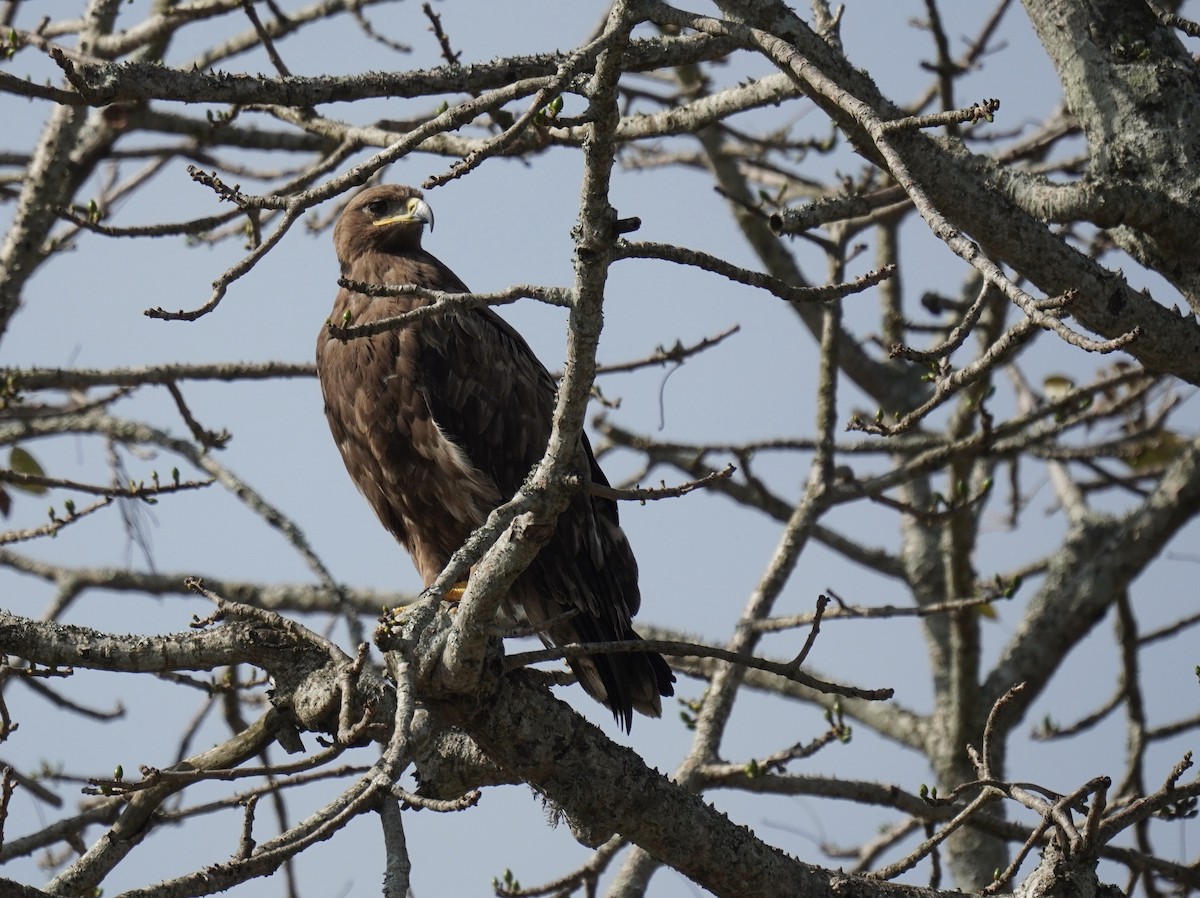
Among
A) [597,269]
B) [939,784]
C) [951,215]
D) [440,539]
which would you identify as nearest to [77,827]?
[440,539]

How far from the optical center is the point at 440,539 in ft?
16.8

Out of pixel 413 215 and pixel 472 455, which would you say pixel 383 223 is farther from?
pixel 472 455

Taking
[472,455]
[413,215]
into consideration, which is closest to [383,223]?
[413,215]

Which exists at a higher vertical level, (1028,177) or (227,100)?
(1028,177)

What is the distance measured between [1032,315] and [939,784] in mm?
4458

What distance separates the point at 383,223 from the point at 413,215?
0.45 feet

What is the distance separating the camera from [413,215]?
5.70 m

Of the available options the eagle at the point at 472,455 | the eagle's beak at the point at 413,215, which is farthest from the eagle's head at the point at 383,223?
the eagle at the point at 472,455

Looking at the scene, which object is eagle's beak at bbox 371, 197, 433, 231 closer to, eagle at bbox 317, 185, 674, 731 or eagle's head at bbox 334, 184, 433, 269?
eagle's head at bbox 334, 184, 433, 269

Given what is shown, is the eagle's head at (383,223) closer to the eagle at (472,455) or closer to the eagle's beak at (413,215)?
the eagle's beak at (413,215)

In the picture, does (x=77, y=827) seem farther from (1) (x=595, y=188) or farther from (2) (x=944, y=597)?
(2) (x=944, y=597)

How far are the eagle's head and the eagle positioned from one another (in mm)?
703

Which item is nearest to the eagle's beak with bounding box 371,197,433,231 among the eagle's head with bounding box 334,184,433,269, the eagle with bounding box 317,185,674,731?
the eagle's head with bounding box 334,184,433,269

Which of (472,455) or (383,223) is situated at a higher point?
(383,223)
